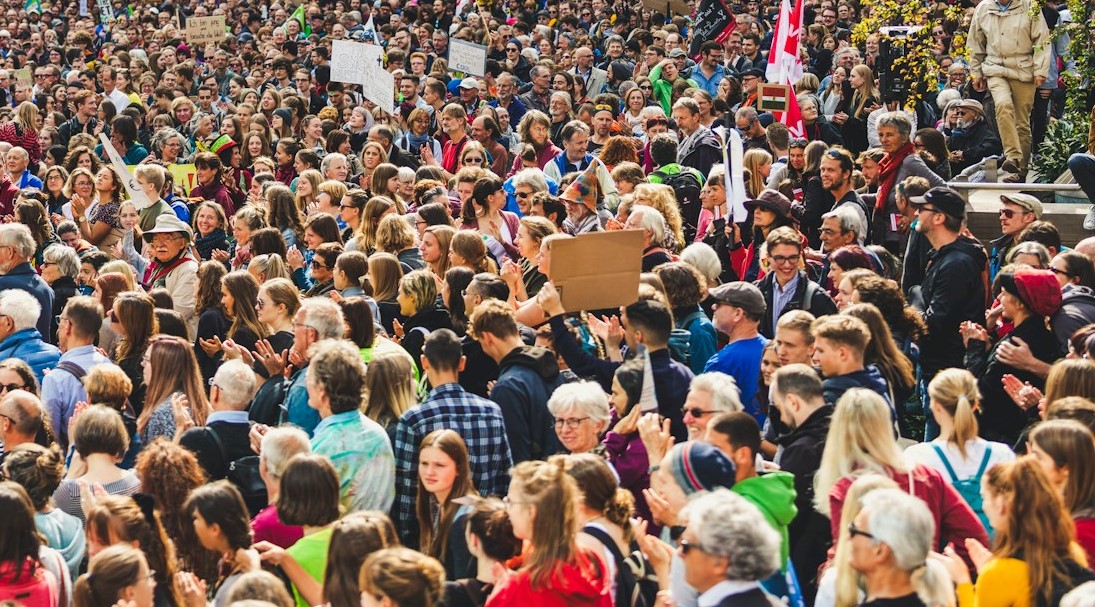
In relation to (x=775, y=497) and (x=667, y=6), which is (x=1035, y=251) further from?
(x=667, y=6)

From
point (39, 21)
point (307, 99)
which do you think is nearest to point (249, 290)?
point (307, 99)

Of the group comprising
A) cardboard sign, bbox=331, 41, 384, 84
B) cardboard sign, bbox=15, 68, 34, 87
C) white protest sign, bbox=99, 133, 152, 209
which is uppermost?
cardboard sign, bbox=331, 41, 384, 84

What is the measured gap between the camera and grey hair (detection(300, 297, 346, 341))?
7496 millimetres

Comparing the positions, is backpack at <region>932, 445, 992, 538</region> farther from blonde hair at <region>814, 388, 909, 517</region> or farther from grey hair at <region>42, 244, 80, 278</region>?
grey hair at <region>42, 244, 80, 278</region>

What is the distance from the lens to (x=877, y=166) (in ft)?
37.9

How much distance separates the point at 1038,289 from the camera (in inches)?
300

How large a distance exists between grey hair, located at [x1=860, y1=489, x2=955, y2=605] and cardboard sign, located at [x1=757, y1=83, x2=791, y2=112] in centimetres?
902

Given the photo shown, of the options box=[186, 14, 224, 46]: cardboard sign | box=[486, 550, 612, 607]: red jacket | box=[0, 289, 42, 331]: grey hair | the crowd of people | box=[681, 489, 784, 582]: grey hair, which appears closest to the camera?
box=[681, 489, 784, 582]: grey hair

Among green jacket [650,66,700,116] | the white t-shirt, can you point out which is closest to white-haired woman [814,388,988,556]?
the white t-shirt

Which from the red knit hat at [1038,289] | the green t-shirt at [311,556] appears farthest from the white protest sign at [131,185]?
the red knit hat at [1038,289]

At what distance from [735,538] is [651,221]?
494 centimetres

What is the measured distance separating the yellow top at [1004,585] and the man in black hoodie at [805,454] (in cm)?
114

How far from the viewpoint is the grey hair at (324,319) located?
750 cm

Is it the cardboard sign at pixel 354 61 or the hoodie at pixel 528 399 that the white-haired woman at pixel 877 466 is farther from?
the cardboard sign at pixel 354 61
